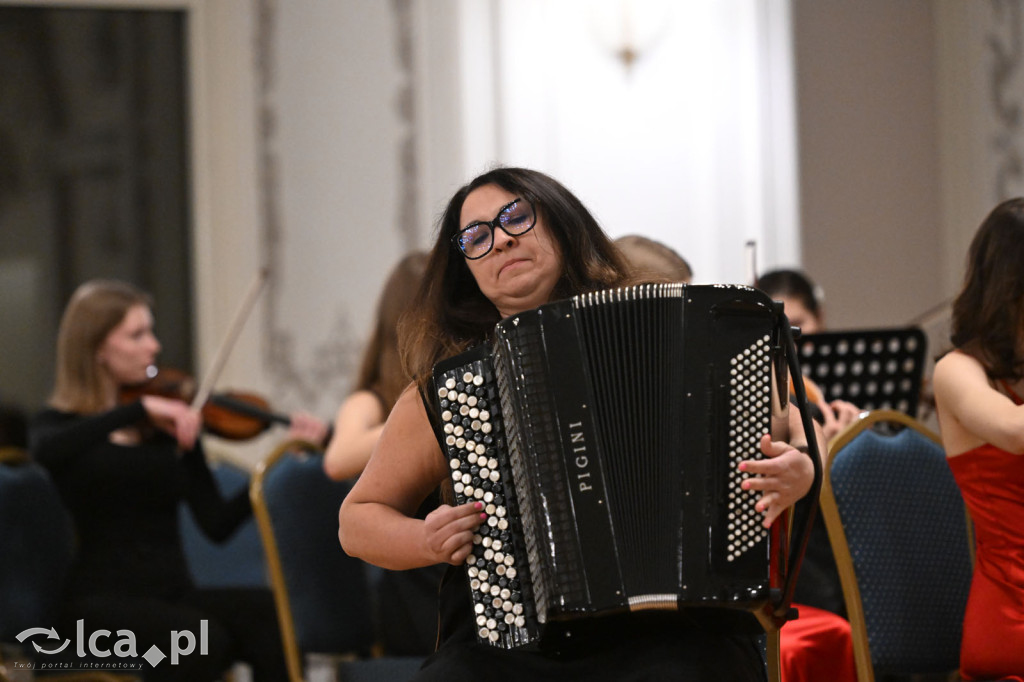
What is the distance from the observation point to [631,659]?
1.56 meters

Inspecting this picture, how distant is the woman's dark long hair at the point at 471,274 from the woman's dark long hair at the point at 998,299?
648 millimetres

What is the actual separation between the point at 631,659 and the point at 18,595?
1693mm

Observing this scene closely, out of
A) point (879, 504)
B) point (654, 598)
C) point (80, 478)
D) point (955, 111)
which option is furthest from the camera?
point (955, 111)

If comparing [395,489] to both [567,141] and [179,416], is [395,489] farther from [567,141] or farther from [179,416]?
[567,141]

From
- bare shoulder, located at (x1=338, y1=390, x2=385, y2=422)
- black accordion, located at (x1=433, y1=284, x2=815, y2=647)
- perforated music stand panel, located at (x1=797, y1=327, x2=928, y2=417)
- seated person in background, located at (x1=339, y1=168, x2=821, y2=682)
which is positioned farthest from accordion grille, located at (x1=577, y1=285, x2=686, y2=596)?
bare shoulder, located at (x1=338, y1=390, x2=385, y2=422)

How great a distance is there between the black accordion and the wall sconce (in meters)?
3.01

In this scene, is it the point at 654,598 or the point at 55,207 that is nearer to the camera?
the point at 654,598

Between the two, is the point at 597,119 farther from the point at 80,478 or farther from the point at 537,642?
the point at 537,642

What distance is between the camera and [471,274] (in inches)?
74.9

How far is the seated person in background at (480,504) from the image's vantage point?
5.03 ft

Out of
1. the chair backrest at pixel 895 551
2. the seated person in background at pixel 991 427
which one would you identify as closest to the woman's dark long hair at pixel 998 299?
the seated person in background at pixel 991 427

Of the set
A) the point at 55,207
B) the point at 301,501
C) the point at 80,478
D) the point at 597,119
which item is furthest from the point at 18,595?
the point at 597,119

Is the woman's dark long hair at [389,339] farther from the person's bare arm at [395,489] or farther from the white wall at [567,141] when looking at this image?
the white wall at [567,141]

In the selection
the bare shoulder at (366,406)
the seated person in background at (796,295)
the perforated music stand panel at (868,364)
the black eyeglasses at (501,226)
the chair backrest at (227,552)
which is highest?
the black eyeglasses at (501,226)
